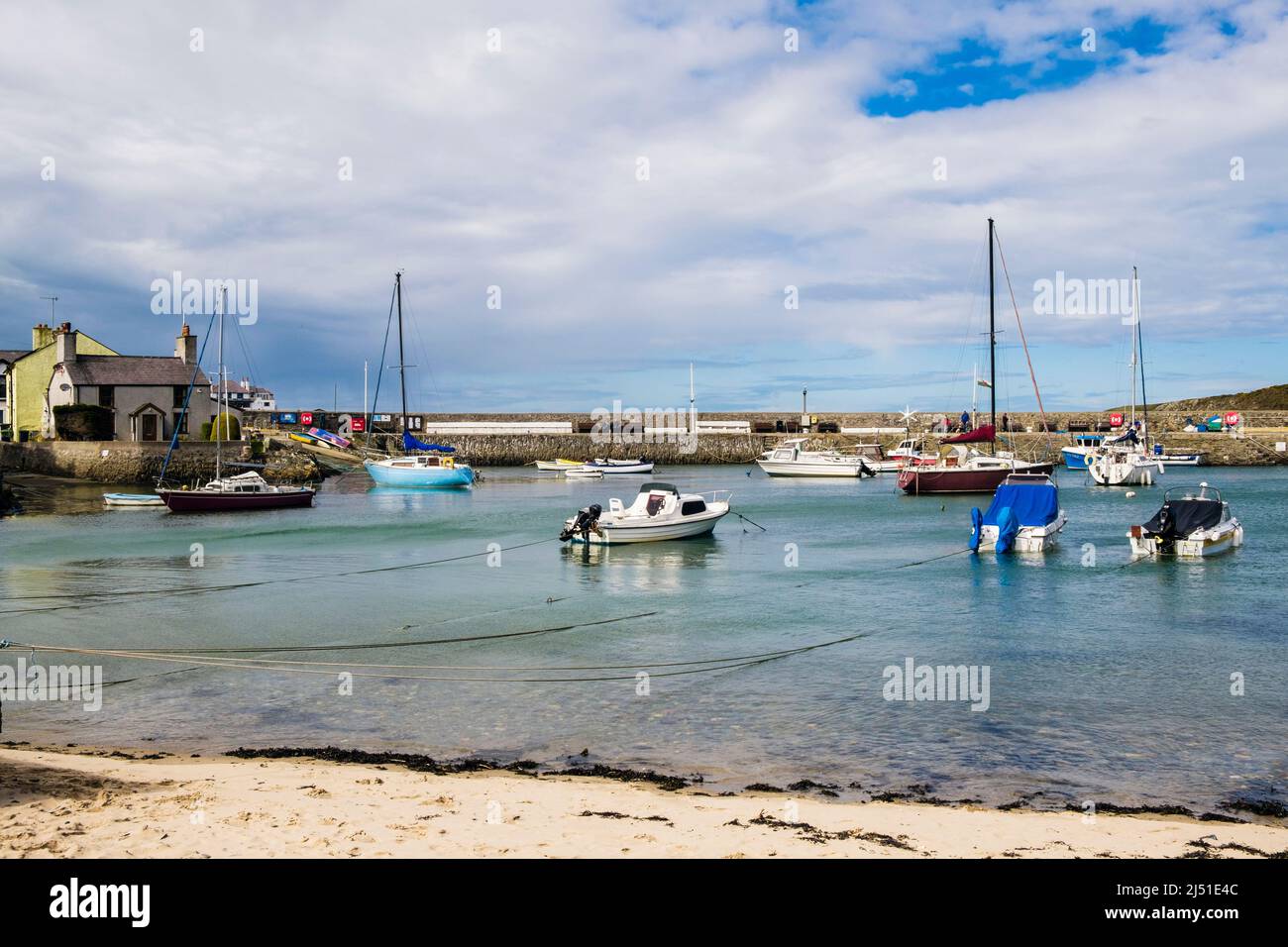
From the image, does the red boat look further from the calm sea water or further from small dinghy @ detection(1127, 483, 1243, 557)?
small dinghy @ detection(1127, 483, 1243, 557)

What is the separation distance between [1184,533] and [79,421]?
65.8m

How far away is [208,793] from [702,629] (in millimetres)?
12675

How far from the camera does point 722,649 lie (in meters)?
18.4

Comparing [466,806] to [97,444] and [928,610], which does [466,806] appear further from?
[97,444]

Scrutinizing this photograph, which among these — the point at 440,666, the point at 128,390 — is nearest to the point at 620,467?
the point at 128,390

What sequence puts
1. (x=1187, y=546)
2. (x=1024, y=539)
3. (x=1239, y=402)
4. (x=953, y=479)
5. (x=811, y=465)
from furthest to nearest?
(x=1239, y=402), (x=811, y=465), (x=953, y=479), (x=1024, y=539), (x=1187, y=546)

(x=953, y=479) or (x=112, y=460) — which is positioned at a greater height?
(x=112, y=460)

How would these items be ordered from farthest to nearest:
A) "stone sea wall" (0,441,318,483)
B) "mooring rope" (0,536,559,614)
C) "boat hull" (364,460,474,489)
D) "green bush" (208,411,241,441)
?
"boat hull" (364,460,474,489)
"green bush" (208,411,241,441)
"stone sea wall" (0,441,318,483)
"mooring rope" (0,536,559,614)

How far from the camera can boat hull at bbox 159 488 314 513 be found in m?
49.3

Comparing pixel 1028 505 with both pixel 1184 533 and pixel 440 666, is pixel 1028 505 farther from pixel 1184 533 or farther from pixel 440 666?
pixel 440 666

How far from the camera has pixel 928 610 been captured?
74.8 feet

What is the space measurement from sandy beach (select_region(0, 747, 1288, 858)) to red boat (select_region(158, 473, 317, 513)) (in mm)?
42582

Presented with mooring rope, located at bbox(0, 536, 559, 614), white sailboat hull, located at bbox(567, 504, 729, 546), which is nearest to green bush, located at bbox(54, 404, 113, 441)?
mooring rope, located at bbox(0, 536, 559, 614)
